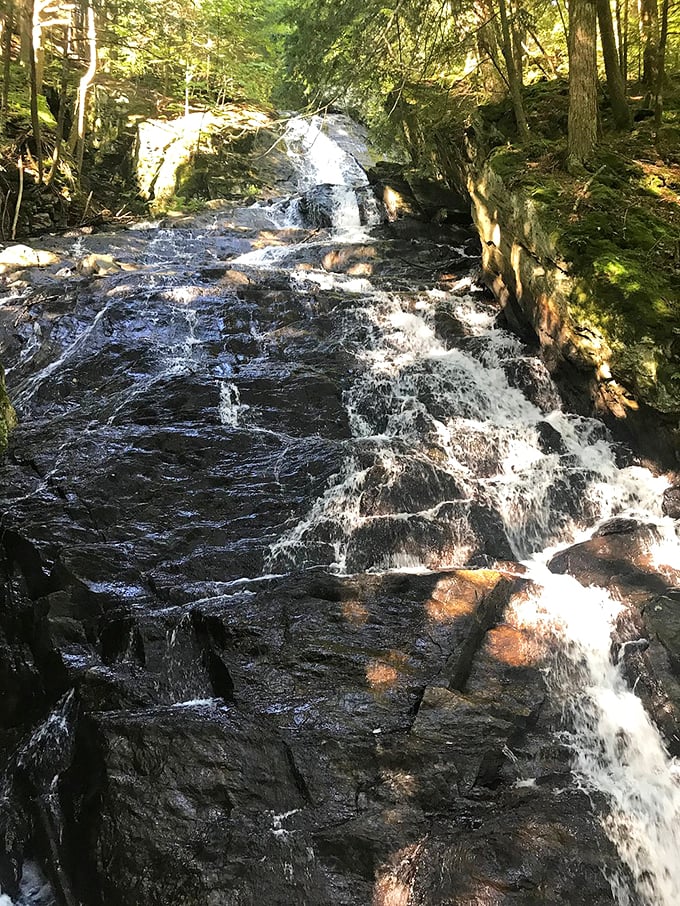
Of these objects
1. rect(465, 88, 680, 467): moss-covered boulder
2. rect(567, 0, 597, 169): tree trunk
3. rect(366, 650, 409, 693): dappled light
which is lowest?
rect(366, 650, 409, 693): dappled light

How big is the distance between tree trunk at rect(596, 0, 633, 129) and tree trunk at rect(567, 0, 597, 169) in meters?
1.15

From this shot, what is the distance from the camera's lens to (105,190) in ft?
61.9

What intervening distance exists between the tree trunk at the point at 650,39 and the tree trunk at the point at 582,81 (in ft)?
6.23

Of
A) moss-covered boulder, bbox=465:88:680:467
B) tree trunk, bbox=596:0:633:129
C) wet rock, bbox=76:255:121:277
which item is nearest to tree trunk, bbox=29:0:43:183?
wet rock, bbox=76:255:121:277

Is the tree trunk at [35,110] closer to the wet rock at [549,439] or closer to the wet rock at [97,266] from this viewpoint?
the wet rock at [97,266]

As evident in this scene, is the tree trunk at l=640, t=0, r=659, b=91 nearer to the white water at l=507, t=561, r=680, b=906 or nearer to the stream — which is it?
the stream

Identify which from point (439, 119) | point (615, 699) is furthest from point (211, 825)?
point (439, 119)

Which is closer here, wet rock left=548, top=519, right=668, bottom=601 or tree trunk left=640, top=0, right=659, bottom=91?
wet rock left=548, top=519, right=668, bottom=601

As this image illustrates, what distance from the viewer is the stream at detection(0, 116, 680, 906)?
13.0ft

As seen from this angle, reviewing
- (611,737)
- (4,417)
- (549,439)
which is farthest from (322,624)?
(4,417)

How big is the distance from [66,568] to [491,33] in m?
12.0

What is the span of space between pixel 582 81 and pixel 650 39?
10.9 ft

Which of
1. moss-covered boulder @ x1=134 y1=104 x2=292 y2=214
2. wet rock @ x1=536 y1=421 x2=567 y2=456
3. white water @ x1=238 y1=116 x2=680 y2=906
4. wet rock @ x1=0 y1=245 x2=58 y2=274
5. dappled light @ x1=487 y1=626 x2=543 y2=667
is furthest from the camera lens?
moss-covered boulder @ x1=134 y1=104 x2=292 y2=214

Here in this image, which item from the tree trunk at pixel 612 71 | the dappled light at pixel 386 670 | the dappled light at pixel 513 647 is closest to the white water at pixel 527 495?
the dappled light at pixel 513 647
